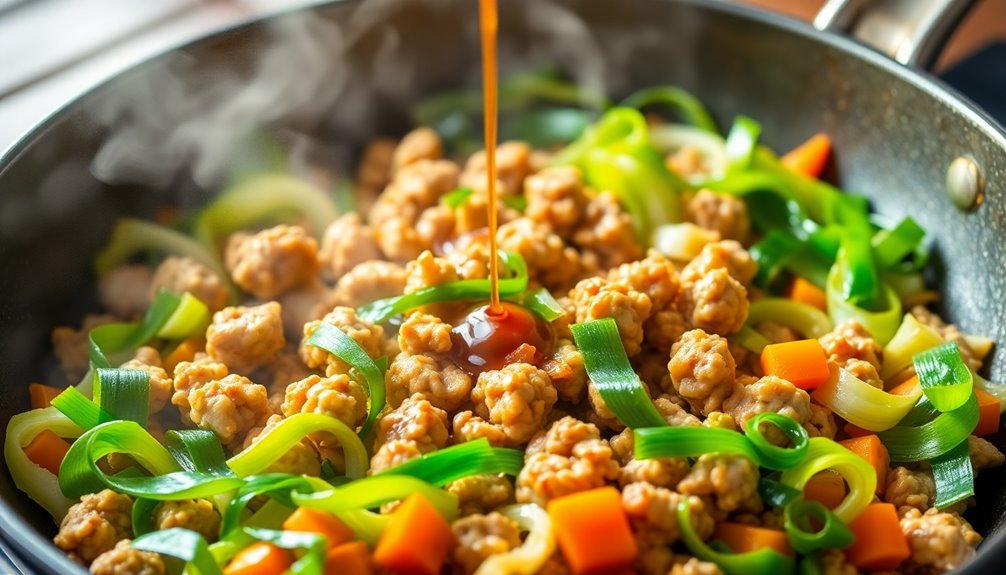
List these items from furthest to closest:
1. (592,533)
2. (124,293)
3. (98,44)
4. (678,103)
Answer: (98,44), (678,103), (124,293), (592,533)

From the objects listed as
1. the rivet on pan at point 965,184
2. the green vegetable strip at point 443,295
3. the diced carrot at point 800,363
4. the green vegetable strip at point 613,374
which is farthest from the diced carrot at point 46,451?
the rivet on pan at point 965,184

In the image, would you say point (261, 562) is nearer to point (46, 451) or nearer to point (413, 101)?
point (46, 451)

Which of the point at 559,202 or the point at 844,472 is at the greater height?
the point at 559,202

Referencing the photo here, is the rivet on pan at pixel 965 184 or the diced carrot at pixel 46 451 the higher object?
the rivet on pan at pixel 965 184

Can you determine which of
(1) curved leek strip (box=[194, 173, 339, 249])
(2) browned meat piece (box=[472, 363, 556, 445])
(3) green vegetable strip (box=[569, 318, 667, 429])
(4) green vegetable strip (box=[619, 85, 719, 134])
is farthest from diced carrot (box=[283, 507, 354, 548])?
(4) green vegetable strip (box=[619, 85, 719, 134])

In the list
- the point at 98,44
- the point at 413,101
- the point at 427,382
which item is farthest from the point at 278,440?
the point at 98,44

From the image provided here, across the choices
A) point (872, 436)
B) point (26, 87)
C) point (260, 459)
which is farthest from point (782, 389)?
point (26, 87)

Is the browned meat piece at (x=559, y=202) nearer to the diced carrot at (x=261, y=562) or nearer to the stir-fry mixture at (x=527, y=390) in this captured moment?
the stir-fry mixture at (x=527, y=390)
